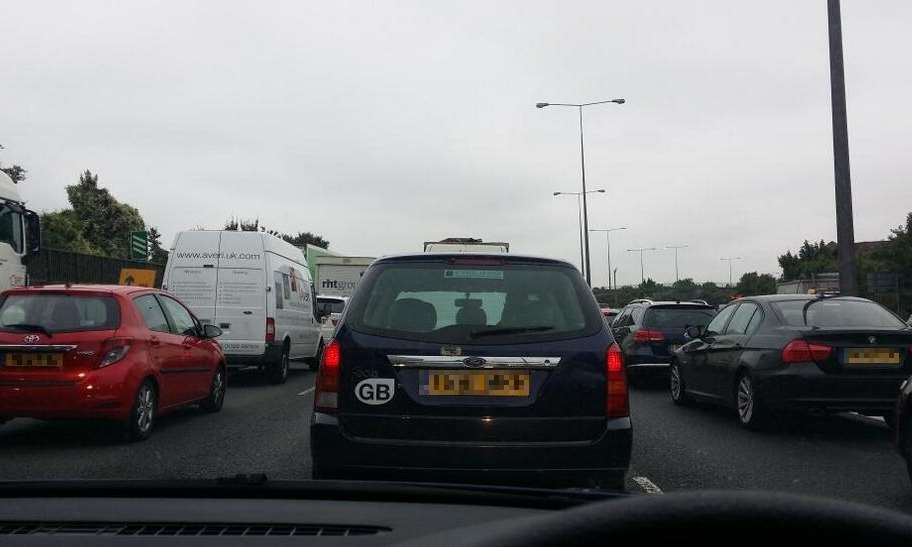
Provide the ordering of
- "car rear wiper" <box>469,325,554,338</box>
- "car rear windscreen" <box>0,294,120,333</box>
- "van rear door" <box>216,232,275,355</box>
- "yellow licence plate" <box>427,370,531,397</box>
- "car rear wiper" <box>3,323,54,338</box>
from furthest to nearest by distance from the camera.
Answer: "van rear door" <box>216,232,275,355</box> → "car rear windscreen" <box>0,294,120,333</box> → "car rear wiper" <box>3,323,54,338</box> → "car rear wiper" <box>469,325,554,338</box> → "yellow licence plate" <box>427,370,531,397</box>

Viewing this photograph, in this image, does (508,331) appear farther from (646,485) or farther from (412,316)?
(646,485)

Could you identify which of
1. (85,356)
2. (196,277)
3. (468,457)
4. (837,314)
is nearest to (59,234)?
(196,277)

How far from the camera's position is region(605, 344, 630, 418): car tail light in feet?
14.5

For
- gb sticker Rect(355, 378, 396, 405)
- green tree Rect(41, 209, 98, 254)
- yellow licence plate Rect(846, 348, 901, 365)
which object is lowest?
yellow licence plate Rect(846, 348, 901, 365)

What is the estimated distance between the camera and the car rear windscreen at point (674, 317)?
1369 centimetres

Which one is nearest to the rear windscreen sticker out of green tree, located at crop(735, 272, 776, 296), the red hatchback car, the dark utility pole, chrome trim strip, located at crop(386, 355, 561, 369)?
chrome trim strip, located at crop(386, 355, 561, 369)

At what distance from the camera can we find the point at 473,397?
4328mm

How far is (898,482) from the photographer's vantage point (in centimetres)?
632

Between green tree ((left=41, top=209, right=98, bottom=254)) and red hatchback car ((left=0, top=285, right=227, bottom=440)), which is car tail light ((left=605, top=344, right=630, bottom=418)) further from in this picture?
green tree ((left=41, top=209, right=98, bottom=254))

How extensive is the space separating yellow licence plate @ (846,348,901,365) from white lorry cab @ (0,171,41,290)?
10578 mm

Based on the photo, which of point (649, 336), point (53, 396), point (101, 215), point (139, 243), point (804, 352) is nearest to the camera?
point (53, 396)

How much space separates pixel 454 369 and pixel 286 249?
Answer: 12.2 meters

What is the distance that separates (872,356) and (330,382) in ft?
19.2

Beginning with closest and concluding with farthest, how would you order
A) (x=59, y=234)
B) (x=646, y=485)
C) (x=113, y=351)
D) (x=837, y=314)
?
(x=646, y=485) → (x=113, y=351) → (x=837, y=314) → (x=59, y=234)
